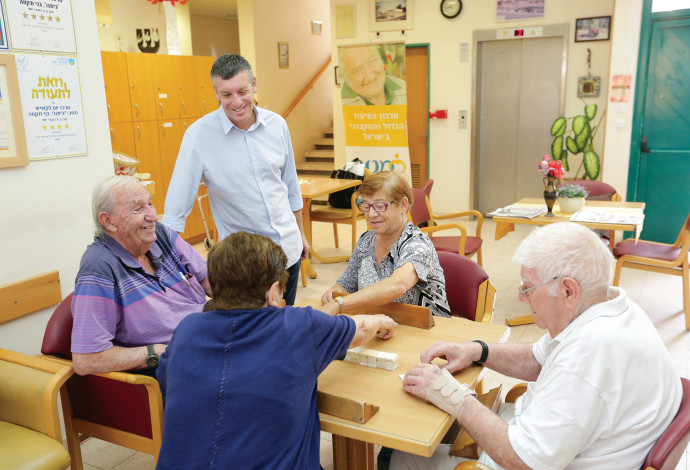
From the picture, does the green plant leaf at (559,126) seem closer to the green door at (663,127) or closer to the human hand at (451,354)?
the green door at (663,127)

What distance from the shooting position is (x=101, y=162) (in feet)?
9.34

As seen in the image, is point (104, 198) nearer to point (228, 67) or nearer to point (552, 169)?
point (228, 67)

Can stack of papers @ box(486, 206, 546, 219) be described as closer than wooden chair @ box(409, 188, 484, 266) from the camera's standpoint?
Yes

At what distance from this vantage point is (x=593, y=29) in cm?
648

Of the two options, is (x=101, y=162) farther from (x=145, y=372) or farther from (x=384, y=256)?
(x=384, y=256)

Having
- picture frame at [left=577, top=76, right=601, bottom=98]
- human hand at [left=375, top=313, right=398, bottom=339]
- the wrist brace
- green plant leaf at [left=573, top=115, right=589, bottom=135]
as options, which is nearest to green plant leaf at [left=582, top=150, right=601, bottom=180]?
green plant leaf at [left=573, top=115, right=589, bottom=135]

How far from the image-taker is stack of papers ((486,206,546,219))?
427 centimetres

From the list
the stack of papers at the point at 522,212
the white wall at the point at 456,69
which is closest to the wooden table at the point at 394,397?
the stack of papers at the point at 522,212

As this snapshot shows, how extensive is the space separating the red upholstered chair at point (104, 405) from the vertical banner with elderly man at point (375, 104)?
17.7 feet

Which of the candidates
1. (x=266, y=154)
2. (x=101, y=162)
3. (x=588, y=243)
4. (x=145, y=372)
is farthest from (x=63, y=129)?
(x=588, y=243)

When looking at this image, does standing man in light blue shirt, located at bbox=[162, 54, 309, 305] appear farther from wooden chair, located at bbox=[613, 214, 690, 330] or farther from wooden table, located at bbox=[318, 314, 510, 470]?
wooden chair, located at bbox=[613, 214, 690, 330]

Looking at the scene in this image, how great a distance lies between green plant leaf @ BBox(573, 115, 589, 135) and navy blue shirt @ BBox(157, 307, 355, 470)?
6014mm

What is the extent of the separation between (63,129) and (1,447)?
139cm

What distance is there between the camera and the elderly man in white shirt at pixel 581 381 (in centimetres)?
137
